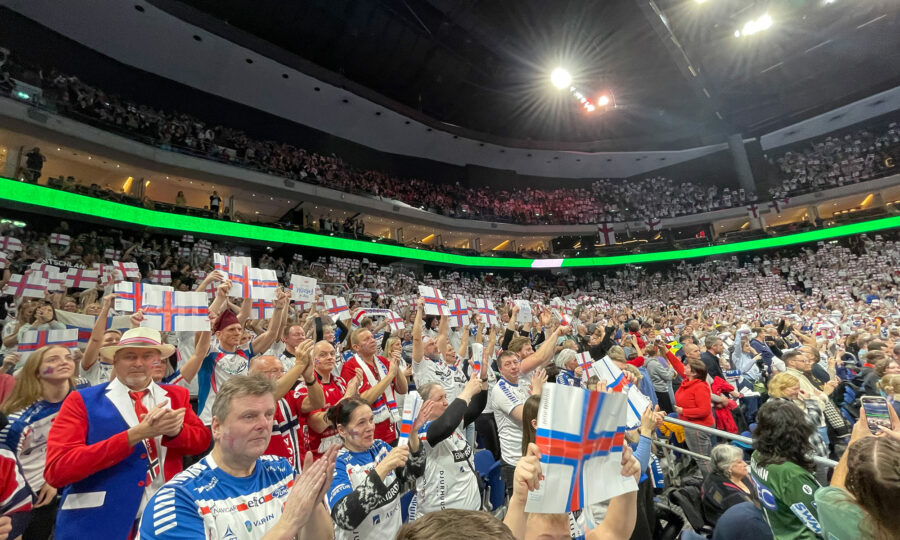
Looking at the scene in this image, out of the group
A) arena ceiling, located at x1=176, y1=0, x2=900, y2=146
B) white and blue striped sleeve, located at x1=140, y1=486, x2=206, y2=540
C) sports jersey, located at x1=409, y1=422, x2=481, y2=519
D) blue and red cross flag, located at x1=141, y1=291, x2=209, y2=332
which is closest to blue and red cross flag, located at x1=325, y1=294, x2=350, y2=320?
blue and red cross flag, located at x1=141, y1=291, x2=209, y2=332

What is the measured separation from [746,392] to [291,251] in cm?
1787

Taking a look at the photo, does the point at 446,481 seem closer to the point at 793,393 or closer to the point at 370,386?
the point at 370,386

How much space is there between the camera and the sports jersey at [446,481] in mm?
2777

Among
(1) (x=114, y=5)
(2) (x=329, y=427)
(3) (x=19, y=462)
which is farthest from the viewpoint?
(1) (x=114, y=5)

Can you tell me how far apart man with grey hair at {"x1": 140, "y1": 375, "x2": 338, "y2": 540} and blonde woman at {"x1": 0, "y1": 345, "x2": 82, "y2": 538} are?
1716 millimetres

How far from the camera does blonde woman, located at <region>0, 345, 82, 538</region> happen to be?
2527mm

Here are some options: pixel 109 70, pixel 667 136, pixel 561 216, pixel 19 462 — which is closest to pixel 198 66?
pixel 109 70

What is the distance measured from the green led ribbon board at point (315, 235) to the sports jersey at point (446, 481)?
1357 cm

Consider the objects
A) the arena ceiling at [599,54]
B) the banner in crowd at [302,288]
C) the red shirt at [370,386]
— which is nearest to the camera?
the red shirt at [370,386]

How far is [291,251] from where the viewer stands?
19.6 metres

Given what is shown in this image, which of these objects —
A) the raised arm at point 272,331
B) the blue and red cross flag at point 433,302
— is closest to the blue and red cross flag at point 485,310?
the blue and red cross flag at point 433,302

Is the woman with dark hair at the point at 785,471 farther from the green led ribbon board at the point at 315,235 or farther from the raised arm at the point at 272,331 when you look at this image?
the green led ribbon board at the point at 315,235

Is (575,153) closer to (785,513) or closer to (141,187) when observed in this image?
(141,187)

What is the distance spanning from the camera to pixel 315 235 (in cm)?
1869
